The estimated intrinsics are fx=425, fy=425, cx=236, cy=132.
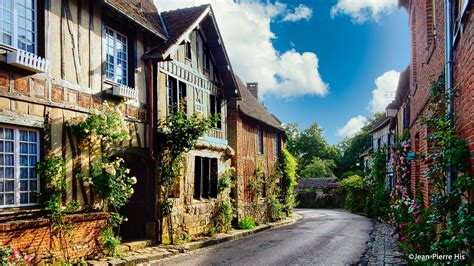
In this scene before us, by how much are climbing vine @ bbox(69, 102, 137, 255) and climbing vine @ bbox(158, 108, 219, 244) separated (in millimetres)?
2291

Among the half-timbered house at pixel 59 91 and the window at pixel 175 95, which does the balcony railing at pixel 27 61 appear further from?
the window at pixel 175 95

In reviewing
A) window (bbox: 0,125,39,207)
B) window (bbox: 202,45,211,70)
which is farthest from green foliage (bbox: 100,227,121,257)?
window (bbox: 202,45,211,70)

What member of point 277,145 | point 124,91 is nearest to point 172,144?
point 124,91

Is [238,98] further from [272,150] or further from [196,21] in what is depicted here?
[272,150]

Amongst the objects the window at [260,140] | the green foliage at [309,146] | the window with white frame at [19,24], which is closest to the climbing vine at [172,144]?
the window with white frame at [19,24]

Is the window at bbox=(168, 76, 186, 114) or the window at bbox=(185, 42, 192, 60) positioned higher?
the window at bbox=(185, 42, 192, 60)

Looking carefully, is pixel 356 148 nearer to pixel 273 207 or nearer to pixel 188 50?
pixel 273 207

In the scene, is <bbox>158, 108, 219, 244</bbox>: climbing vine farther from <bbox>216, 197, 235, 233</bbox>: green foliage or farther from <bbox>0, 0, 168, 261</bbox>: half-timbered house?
<bbox>216, 197, 235, 233</bbox>: green foliage

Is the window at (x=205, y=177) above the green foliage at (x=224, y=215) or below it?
above

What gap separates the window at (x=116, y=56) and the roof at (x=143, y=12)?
1.98ft

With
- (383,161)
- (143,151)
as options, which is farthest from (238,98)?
(383,161)

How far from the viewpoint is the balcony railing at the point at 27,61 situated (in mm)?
7278

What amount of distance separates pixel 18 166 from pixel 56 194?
0.91 metres

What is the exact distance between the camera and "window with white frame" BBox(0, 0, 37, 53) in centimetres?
755
